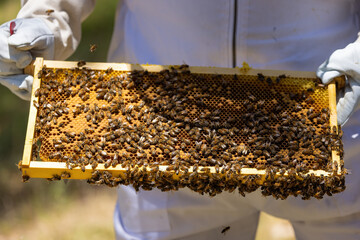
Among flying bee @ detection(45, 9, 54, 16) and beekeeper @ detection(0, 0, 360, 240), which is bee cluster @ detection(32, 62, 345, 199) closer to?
beekeeper @ detection(0, 0, 360, 240)

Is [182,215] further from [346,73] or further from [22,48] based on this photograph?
[22,48]

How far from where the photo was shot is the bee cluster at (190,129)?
295 cm

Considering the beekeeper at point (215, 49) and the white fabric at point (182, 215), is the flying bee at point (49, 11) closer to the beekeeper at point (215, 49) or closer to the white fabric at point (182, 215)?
the beekeeper at point (215, 49)

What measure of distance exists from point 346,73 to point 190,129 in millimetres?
1144

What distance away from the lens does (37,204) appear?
609 cm

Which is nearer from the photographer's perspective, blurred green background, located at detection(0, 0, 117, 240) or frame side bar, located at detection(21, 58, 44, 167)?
frame side bar, located at detection(21, 58, 44, 167)

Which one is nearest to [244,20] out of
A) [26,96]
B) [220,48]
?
[220,48]

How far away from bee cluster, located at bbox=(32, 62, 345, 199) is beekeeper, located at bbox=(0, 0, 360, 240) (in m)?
0.35

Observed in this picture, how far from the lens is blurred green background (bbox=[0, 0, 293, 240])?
19.0ft

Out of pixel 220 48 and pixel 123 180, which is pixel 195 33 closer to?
pixel 220 48

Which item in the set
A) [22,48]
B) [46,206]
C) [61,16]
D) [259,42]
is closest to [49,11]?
[61,16]

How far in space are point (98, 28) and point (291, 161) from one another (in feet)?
19.4

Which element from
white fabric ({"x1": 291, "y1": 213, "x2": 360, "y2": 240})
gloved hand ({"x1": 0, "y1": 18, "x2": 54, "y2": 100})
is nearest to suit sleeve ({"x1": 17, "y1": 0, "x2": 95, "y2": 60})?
gloved hand ({"x1": 0, "y1": 18, "x2": 54, "y2": 100})

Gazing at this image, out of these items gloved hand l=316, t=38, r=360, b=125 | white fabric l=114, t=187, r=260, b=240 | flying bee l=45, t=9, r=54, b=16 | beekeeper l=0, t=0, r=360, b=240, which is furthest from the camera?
white fabric l=114, t=187, r=260, b=240
